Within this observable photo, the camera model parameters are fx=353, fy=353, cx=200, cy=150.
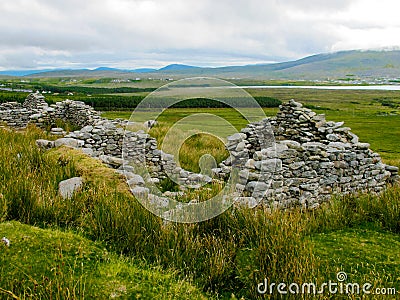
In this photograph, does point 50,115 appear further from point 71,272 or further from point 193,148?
point 71,272

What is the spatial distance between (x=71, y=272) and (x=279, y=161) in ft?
20.1

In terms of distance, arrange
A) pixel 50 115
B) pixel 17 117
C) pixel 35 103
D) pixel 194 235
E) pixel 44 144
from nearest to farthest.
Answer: pixel 194 235 < pixel 44 144 < pixel 17 117 < pixel 50 115 < pixel 35 103

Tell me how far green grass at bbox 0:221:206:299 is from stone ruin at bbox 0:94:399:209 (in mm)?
1965

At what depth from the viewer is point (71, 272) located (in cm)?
352

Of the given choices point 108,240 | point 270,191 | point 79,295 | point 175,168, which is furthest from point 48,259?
point 175,168

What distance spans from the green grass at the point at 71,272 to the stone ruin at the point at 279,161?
1965mm

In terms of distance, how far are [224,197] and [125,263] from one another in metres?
2.68

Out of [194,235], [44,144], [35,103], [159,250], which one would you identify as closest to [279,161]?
[194,235]

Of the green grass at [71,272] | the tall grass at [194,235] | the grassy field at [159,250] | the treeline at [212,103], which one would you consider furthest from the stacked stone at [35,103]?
the green grass at [71,272]

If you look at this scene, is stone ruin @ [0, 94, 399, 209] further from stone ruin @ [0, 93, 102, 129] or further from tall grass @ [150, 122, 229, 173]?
stone ruin @ [0, 93, 102, 129]

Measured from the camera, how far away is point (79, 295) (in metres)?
3.16

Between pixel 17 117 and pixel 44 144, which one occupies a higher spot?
pixel 17 117

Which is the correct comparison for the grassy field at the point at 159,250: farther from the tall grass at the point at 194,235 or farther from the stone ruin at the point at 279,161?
the stone ruin at the point at 279,161

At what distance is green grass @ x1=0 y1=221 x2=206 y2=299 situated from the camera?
3238mm
